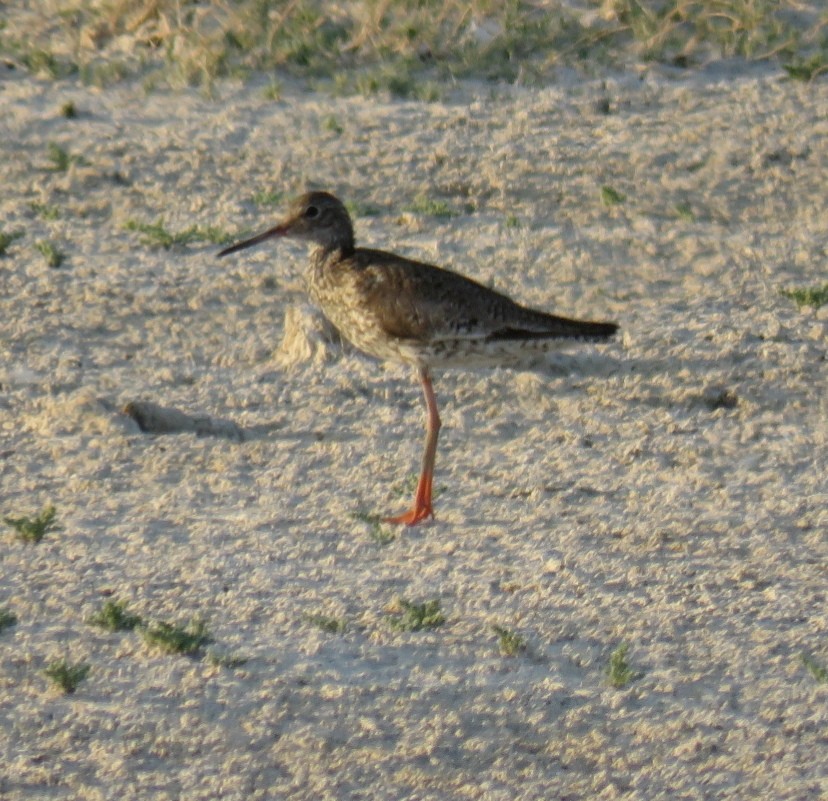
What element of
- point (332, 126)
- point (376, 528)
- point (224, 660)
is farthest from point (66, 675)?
point (332, 126)

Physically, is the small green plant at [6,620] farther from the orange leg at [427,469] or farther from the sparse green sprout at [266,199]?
the sparse green sprout at [266,199]

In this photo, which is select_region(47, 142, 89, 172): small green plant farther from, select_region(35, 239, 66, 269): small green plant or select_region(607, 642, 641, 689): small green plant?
select_region(607, 642, 641, 689): small green plant

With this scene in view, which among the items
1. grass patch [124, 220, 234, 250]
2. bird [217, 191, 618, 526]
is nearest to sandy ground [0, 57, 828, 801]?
grass patch [124, 220, 234, 250]

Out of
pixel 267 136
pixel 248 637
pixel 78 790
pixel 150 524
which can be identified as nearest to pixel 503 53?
pixel 267 136

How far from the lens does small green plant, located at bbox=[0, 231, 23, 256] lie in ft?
30.2

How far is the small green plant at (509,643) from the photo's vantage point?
5738 millimetres

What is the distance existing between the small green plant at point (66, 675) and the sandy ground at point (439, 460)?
0.05m

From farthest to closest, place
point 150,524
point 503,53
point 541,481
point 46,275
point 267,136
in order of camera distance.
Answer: point 503,53
point 267,136
point 46,275
point 541,481
point 150,524

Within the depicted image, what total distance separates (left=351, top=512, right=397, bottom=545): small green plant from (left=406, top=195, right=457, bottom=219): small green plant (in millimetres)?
3228

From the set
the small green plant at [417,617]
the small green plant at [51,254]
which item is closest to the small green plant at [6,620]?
the small green plant at [417,617]

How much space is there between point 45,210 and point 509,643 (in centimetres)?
496

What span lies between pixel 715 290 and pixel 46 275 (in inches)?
132

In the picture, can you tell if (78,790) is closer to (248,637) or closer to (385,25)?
(248,637)

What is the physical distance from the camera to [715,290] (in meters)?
9.05
